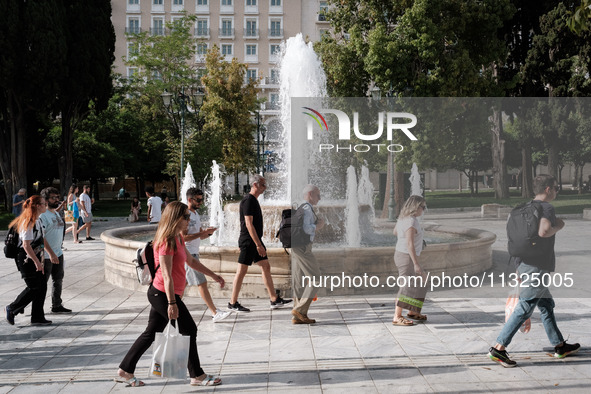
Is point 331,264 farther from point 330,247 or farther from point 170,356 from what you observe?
point 170,356

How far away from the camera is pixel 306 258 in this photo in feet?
22.7

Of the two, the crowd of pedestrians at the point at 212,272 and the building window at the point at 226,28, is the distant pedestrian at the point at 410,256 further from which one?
the building window at the point at 226,28

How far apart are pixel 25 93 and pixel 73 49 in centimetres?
308

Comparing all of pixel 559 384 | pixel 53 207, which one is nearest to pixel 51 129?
pixel 53 207

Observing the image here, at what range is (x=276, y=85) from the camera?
67.4 metres

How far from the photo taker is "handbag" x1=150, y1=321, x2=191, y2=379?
455 cm

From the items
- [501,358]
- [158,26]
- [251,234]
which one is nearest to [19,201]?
[251,234]

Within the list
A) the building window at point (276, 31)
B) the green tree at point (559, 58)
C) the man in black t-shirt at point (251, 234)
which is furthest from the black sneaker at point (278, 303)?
the building window at point (276, 31)

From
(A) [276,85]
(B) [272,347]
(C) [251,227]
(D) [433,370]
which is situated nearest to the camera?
(D) [433,370]

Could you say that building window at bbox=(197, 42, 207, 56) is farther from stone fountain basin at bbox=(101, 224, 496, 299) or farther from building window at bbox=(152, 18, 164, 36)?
stone fountain basin at bbox=(101, 224, 496, 299)

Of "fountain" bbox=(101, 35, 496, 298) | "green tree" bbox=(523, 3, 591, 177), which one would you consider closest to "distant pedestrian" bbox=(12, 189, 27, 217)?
"fountain" bbox=(101, 35, 496, 298)

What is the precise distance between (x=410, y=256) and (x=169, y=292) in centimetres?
302

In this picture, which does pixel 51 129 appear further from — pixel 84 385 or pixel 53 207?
pixel 84 385

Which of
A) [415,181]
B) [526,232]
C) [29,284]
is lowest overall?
[29,284]
